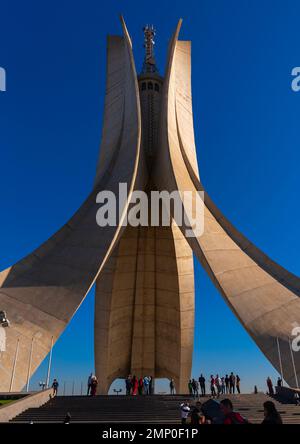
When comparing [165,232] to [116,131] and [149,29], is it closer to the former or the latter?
[116,131]

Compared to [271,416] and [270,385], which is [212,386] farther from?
[271,416]

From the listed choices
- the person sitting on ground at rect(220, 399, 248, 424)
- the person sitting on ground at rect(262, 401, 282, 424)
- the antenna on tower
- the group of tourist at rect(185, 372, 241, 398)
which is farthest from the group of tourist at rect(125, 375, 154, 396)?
the antenna on tower

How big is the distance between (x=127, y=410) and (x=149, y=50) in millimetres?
18302

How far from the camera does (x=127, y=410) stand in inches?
267

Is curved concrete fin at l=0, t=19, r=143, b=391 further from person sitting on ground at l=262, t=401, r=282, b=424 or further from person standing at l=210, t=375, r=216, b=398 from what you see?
person sitting on ground at l=262, t=401, r=282, b=424

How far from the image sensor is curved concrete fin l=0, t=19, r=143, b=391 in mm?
8115

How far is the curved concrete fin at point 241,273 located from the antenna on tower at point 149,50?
4.84 meters

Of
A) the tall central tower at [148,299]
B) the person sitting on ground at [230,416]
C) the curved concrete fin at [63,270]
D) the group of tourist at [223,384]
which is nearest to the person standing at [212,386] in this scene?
the group of tourist at [223,384]

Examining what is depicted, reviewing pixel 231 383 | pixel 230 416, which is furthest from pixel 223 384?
pixel 230 416

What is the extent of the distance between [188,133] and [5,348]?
11.6 metres

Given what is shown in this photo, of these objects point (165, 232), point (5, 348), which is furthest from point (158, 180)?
point (5, 348)

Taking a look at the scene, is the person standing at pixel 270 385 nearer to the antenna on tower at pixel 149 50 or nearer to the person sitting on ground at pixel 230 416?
the person sitting on ground at pixel 230 416

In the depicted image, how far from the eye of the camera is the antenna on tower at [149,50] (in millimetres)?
18514

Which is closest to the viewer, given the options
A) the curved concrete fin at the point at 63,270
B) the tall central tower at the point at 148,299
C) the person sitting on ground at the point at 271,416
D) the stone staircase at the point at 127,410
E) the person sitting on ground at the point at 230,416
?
the person sitting on ground at the point at 271,416
